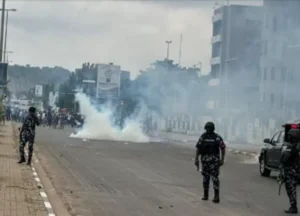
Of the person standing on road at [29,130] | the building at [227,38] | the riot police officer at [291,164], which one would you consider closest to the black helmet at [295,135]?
the riot police officer at [291,164]

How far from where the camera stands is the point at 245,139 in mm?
61781

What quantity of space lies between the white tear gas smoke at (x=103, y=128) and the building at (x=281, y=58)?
382 inches

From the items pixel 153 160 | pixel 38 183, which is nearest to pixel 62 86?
pixel 153 160

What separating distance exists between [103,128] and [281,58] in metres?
14.0

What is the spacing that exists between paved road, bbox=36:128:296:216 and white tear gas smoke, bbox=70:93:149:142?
80.1ft

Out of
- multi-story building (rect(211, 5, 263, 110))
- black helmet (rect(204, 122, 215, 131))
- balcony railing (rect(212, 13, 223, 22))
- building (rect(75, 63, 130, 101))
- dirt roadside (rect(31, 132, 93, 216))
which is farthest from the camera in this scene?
balcony railing (rect(212, 13, 223, 22))

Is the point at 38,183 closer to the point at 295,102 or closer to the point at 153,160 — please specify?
the point at 153,160

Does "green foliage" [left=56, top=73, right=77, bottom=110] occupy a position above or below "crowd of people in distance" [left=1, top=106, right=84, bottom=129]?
above

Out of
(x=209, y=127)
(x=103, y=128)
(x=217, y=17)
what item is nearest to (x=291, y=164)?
(x=209, y=127)

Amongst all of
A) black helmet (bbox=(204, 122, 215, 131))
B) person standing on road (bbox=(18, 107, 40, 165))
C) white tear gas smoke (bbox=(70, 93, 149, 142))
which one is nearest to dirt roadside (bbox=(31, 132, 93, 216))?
person standing on road (bbox=(18, 107, 40, 165))

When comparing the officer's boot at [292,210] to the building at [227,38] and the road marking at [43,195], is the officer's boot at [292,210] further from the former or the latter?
the building at [227,38]

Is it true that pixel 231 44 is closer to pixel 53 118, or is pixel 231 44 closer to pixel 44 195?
pixel 53 118

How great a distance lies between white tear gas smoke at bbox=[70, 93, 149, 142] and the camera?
52500mm

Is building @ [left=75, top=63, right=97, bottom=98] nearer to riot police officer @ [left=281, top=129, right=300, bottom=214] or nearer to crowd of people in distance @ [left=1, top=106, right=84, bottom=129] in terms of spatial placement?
crowd of people in distance @ [left=1, top=106, right=84, bottom=129]
